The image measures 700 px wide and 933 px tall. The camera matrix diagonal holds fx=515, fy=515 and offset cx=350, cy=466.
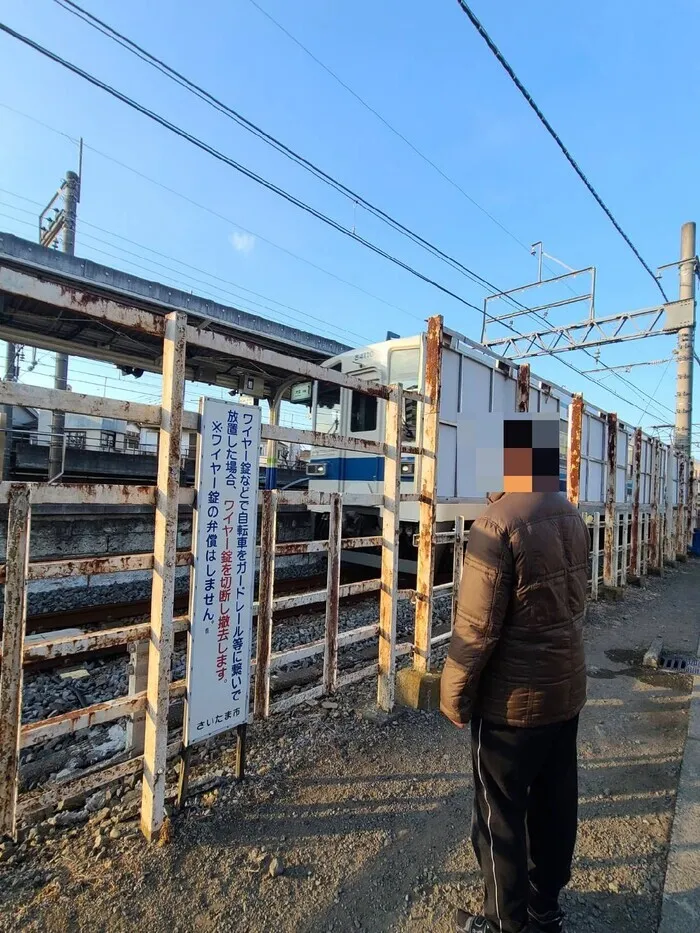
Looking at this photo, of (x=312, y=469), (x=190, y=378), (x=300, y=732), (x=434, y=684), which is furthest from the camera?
(x=190, y=378)

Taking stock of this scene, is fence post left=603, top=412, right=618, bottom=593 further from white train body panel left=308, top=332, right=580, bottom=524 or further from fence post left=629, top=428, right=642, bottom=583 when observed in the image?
fence post left=629, top=428, right=642, bottom=583

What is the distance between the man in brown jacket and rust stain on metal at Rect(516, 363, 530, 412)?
13.6 feet

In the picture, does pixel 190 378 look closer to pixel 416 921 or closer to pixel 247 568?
pixel 247 568

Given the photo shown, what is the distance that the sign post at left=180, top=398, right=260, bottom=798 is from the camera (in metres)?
2.43

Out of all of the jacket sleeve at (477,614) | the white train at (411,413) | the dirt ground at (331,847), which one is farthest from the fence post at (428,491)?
the jacket sleeve at (477,614)

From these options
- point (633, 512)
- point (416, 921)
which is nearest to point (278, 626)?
point (416, 921)

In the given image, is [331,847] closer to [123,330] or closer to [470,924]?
[470,924]

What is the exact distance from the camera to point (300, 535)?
36.3 feet

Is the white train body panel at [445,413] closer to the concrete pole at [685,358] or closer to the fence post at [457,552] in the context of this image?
the fence post at [457,552]

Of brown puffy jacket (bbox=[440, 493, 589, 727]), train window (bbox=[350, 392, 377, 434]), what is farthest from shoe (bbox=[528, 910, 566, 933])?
train window (bbox=[350, 392, 377, 434])

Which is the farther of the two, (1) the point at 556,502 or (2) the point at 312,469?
(2) the point at 312,469

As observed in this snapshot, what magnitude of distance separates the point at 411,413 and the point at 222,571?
4.09 metres

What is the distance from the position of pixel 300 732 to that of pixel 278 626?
2571mm

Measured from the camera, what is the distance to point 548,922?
1.97m
